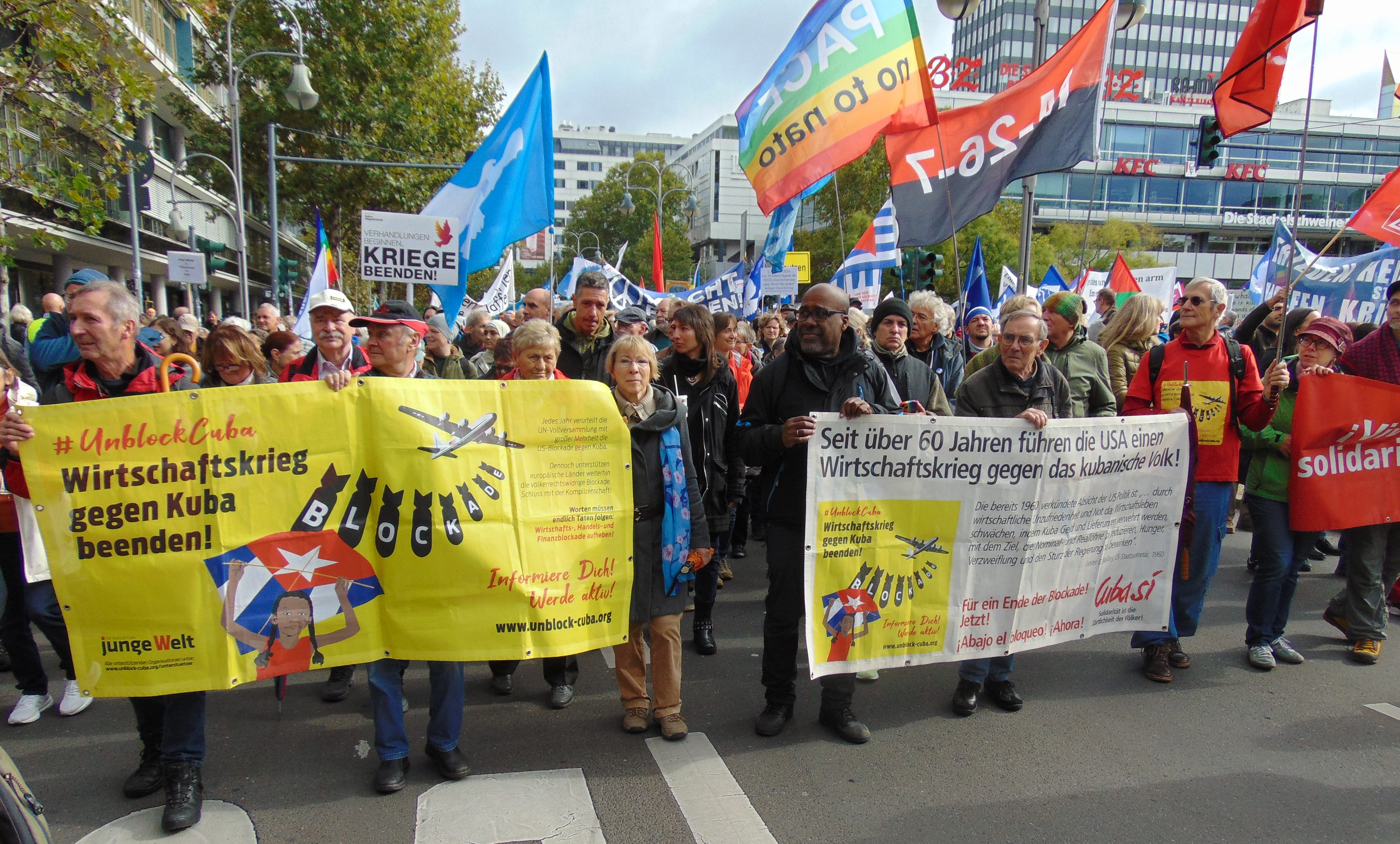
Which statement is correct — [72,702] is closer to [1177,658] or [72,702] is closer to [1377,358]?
[1177,658]

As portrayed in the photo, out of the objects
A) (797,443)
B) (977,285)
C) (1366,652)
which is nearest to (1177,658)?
(1366,652)

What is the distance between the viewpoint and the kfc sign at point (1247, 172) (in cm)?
5422

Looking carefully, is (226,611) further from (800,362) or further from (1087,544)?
(1087,544)

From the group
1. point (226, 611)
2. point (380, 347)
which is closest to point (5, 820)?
point (226, 611)

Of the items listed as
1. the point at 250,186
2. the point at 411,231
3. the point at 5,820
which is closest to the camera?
the point at 5,820

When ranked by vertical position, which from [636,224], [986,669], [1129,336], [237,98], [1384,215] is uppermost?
[636,224]

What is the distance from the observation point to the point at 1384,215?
20.5 feet

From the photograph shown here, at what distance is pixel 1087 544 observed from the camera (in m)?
4.05

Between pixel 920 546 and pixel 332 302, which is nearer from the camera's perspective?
pixel 920 546

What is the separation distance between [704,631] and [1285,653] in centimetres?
338

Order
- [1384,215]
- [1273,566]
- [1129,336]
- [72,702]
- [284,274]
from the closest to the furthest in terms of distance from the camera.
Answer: [72,702] → [1273,566] → [1129,336] → [1384,215] → [284,274]

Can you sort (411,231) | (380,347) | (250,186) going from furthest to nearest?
1. (250,186)
2. (411,231)
3. (380,347)

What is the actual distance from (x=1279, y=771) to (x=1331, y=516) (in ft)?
5.79

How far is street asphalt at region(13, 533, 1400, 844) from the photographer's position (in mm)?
3105
